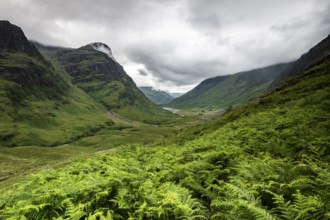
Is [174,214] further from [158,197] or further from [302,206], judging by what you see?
[302,206]

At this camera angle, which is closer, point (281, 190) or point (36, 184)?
point (281, 190)

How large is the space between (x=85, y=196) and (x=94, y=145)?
555 feet

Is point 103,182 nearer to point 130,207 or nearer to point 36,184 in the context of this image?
point 130,207

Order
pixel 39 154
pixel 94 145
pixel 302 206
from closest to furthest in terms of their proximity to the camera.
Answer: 1. pixel 302 206
2. pixel 39 154
3. pixel 94 145

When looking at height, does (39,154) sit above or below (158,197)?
below

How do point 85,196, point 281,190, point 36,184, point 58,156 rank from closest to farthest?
point 281,190
point 85,196
point 36,184
point 58,156

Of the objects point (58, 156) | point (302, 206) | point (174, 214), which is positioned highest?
point (302, 206)

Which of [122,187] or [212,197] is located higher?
[122,187]

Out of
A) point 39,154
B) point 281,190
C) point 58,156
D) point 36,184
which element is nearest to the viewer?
point 281,190

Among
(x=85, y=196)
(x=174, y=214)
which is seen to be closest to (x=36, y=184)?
(x=85, y=196)

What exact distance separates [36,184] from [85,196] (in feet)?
12.4

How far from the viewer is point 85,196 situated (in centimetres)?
838

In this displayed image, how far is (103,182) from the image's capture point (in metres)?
A: 8.69

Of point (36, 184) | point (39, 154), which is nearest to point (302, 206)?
point (36, 184)
